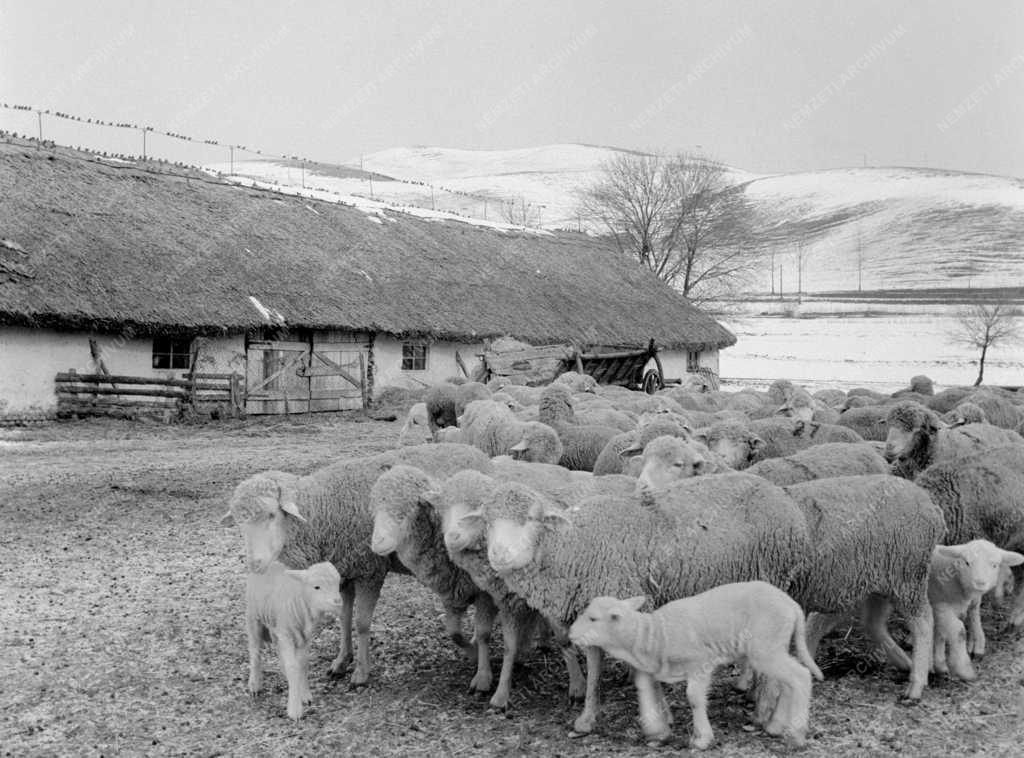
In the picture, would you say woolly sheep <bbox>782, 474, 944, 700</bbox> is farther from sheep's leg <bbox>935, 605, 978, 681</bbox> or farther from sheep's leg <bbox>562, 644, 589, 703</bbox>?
sheep's leg <bbox>562, 644, 589, 703</bbox>

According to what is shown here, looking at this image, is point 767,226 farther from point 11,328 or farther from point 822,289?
point 11,328

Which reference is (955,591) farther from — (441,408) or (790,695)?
(441,408)

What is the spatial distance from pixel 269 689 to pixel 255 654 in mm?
330

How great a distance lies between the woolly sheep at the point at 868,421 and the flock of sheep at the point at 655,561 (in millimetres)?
3849

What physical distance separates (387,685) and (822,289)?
7869 cm

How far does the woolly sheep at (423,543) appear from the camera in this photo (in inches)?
232

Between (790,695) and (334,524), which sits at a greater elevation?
(334,524)

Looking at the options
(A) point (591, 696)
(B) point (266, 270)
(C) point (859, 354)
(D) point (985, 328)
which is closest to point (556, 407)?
(A) point (591, 696)

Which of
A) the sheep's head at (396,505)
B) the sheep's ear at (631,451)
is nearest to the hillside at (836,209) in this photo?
the sheep's ear at (631,451)

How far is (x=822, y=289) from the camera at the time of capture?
80.2 m

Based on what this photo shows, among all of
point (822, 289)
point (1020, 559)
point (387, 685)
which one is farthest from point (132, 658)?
point (822, 289)

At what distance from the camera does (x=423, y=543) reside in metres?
6.05

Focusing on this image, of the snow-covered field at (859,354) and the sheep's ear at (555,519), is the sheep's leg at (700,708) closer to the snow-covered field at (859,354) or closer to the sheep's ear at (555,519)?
the sheep's ear at (555,519)

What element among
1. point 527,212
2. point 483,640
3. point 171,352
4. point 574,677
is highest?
point 527,212
